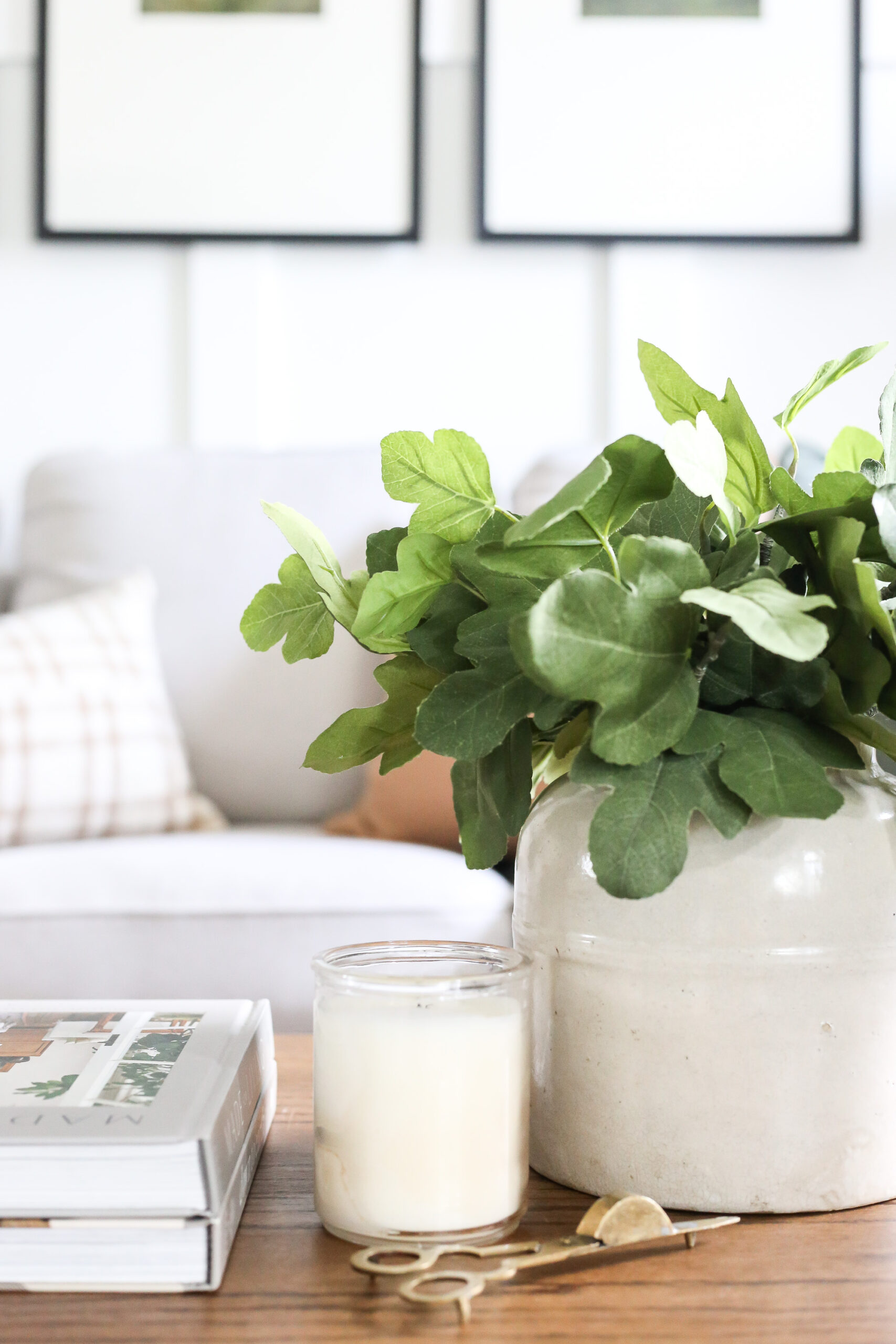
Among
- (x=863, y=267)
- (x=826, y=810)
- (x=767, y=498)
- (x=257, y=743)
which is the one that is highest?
(x=863, y=267)

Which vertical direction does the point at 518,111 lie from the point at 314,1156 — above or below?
above

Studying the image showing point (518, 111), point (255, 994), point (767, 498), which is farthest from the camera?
point (518, 111)

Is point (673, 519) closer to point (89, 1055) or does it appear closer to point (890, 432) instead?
point (890, 432)

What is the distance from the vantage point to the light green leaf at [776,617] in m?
0.38

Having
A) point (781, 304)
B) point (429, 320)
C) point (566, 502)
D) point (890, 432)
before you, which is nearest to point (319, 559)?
point (566, 502)

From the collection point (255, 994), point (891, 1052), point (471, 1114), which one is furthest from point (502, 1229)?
point (255, 994)

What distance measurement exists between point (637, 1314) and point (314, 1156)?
143mm

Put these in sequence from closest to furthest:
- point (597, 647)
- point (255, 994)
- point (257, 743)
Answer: point (597, 647) → point (255, 994) → point (257, 743)

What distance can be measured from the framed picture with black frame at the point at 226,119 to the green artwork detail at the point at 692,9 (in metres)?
0.45

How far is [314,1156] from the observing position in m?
0.47

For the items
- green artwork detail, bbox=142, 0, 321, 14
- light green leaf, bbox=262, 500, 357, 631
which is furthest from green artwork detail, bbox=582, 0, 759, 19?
light green leaf, bbox=262, 500, 357, 631

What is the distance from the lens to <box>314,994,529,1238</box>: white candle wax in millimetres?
440

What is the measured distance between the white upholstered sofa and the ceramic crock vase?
0.85m

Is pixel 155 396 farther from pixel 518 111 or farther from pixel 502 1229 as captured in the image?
pixel 502 1229
